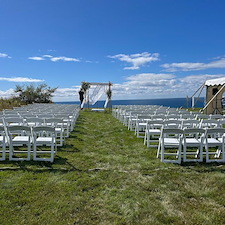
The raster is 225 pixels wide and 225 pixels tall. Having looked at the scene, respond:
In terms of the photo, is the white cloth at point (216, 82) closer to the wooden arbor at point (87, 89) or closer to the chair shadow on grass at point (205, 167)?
the wooden arbor at point (87, 89)

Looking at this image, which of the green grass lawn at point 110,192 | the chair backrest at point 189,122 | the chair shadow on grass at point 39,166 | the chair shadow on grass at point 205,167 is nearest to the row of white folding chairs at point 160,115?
the chair backrest at point 189,122

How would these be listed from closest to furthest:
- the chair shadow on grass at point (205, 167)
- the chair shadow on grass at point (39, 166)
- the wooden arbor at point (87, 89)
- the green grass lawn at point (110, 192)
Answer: the green grass lawn at point (110, 192) → the chair shadow on grass at point (39, 166) → the chair shadow on grass at point (205, 167) → the wooden arbor at point (87, 89)

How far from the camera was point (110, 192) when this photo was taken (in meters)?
3.42

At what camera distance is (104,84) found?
22.4 meters

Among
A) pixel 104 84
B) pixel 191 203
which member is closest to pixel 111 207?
pixel 191 203

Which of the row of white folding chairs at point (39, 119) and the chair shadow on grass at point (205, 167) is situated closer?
the chair shadow on grass at point (205, 167)

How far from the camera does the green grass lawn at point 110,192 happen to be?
9.04 feet

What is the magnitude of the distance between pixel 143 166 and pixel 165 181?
2.91ft

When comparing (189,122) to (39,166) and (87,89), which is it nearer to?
(39,166)

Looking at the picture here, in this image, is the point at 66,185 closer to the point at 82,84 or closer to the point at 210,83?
the point at 210,83

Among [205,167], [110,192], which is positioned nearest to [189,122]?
[205,167]

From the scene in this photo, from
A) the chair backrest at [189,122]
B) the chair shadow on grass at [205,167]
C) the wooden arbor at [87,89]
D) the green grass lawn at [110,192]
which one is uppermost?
the wooden arbor at [87,89]

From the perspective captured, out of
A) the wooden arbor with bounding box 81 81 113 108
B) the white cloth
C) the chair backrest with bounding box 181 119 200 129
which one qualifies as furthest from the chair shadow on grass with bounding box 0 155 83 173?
the wooden arbor with bounding box 81 81 113 108

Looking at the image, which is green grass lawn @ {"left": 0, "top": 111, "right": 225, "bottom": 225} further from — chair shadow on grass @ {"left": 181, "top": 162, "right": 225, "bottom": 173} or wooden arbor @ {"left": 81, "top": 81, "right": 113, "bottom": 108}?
wooden arbor @ {"left": 81, "top": 81, "right": 113, "bottom": 108}
